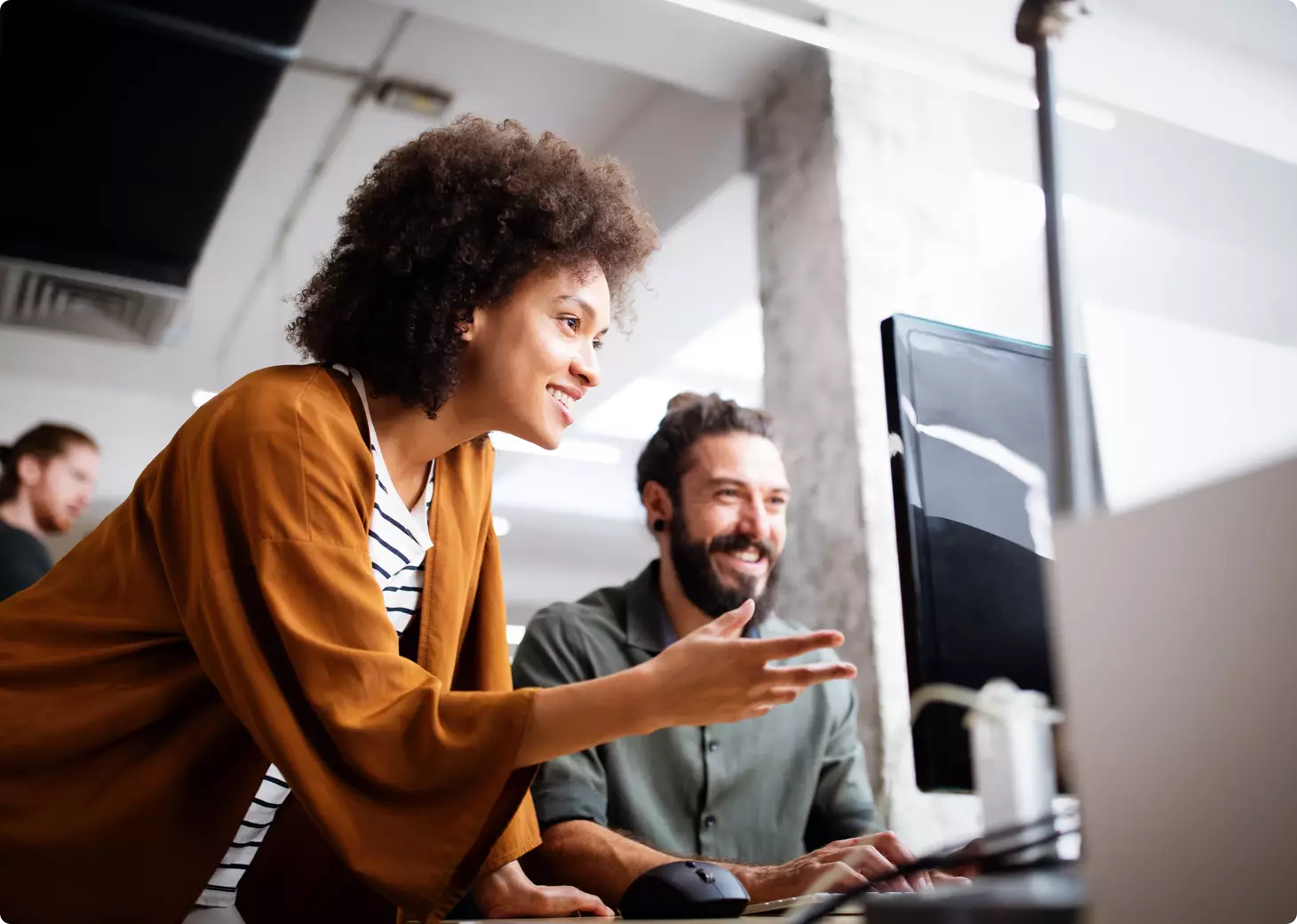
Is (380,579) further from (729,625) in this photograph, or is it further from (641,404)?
(641,404)

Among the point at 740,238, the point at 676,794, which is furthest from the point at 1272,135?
the point at 676,794

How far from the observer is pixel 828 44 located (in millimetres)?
2328

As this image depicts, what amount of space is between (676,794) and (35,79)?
2107 mm

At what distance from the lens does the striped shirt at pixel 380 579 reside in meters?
1.07

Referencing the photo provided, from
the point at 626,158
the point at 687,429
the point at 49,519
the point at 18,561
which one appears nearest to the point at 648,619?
the point at 687,429

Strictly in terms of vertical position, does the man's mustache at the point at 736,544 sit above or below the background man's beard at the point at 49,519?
below

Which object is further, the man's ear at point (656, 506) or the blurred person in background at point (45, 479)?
the blurred person in background at point (45, 479)

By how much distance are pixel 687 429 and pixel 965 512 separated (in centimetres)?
125

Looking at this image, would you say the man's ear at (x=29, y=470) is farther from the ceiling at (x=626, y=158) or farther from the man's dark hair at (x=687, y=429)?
the man's dark hair at (x=687, y=429)

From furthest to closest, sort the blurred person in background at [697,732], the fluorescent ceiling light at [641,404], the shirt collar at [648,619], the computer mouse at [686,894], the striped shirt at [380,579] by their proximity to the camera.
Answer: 1. the fluorescent ceiling light at [641,404]
2. the shirt collar at [648,619]
3. the blurred person in background at [697,732]
4. the striped shirt at [380,579]
5. the computer mouse at [686,894]

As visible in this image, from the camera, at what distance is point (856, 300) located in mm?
2426

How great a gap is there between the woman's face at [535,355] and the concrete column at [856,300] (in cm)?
117

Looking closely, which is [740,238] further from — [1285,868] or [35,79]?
[1285,868]

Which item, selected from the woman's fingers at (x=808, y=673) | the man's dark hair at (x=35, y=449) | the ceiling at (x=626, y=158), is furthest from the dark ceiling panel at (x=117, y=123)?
the woman's fingers at (x=808, y=673)
